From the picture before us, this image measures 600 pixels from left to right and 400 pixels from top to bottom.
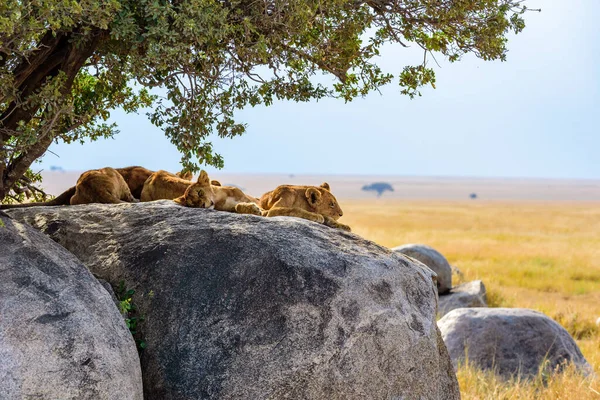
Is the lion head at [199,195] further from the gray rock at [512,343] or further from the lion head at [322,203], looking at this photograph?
the gray rock at [512,343]

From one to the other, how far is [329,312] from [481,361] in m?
6.50

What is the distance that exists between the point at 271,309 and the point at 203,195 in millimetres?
2446

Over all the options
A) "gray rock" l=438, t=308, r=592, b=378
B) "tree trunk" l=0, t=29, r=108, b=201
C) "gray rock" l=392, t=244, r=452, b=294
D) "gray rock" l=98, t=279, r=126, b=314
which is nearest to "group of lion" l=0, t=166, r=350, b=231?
"tree trunk" l=0, t=29, r=108, b=201

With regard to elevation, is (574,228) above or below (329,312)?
below

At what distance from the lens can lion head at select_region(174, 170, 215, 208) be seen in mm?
8903

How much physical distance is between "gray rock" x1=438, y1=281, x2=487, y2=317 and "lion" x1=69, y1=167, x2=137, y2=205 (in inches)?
365

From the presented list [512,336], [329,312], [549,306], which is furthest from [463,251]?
[329,312]

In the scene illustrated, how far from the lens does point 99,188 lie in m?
9.77

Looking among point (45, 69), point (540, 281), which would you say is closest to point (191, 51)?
point (45, 69)

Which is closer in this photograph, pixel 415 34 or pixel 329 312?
pixel 329 312

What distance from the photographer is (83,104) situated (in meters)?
8.95

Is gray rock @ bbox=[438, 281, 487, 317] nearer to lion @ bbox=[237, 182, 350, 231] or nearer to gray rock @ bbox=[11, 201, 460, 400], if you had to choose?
lion @ bbox=[237, 182, 350, 231]

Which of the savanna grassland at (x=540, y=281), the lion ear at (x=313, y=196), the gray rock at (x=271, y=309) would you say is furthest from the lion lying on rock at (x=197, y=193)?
the savanna grassland at (x=540, y=281)

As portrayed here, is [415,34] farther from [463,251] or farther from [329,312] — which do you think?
[463,251]
